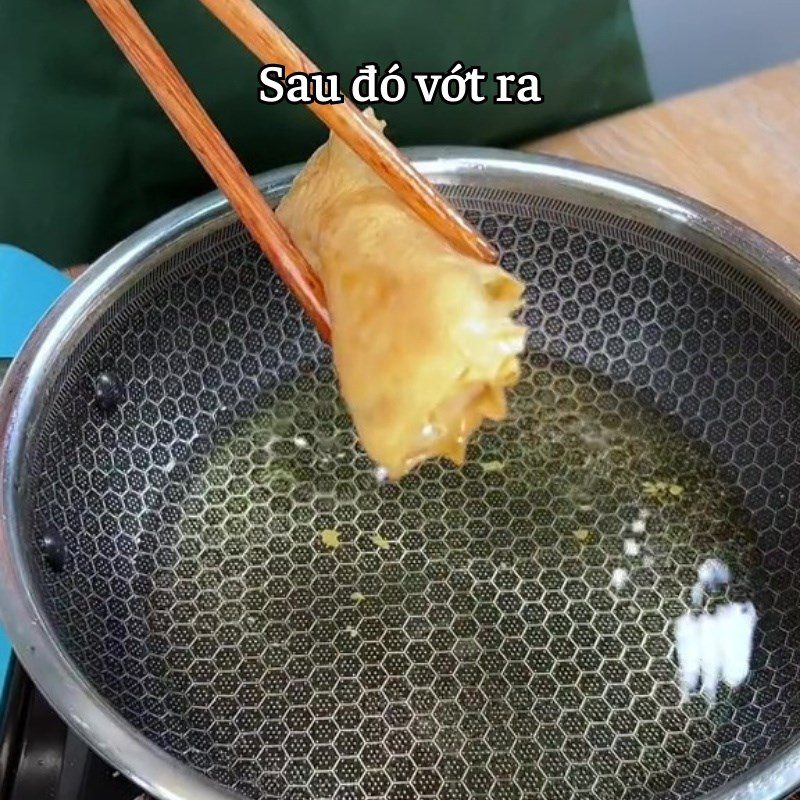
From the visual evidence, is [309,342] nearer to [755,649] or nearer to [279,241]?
[279,241]

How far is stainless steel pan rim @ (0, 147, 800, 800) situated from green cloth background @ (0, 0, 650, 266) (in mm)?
194

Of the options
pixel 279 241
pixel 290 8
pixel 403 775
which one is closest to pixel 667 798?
pixel 403 775

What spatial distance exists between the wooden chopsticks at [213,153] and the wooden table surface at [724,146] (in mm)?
548

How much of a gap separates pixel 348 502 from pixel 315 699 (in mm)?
185

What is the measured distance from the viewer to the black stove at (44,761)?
67 centimetres

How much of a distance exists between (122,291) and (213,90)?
0.28 m

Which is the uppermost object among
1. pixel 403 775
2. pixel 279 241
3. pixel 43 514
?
pixel 279 241

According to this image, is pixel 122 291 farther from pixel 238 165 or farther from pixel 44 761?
pixel 44 761

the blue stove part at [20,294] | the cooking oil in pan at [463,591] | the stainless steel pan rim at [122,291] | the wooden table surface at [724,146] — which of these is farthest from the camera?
the wooden table surface at [724,146]

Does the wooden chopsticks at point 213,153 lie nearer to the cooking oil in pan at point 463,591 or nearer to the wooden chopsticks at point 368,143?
the wooden chopsticks at point 368,143

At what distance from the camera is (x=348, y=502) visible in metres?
0.90

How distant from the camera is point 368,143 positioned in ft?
2.10

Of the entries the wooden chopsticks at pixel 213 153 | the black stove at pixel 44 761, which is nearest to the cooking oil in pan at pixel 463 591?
the black stove at pixel 44 761

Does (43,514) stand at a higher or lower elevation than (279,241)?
lower
